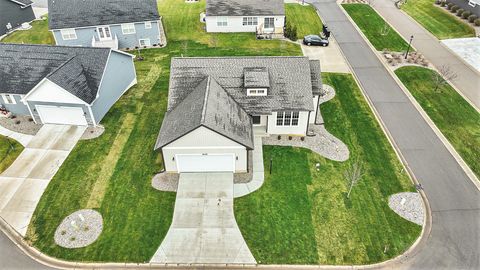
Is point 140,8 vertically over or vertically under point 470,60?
over

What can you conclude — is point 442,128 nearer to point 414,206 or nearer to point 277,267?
point 414,206

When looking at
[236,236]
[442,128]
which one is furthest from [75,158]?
[442,128]

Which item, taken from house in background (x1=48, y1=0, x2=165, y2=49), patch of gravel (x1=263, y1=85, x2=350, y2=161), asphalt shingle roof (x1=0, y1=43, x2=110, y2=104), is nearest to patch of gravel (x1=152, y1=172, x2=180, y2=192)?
patch of gravel (x1=263, y1=85, x2=350, y2=161)

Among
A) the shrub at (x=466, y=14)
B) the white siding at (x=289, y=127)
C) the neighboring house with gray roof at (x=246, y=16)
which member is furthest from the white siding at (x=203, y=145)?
the shrub at (x=466, y=14)

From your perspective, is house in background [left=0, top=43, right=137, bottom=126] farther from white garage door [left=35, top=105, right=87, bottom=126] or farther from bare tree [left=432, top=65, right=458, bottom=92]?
bare tree [left=432, top=65, right=458, bottom=92]

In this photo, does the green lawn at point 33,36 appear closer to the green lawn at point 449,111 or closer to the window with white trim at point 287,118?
the window with white trim at point 287,118

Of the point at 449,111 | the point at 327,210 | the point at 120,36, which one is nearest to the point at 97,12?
the point at 120,36
